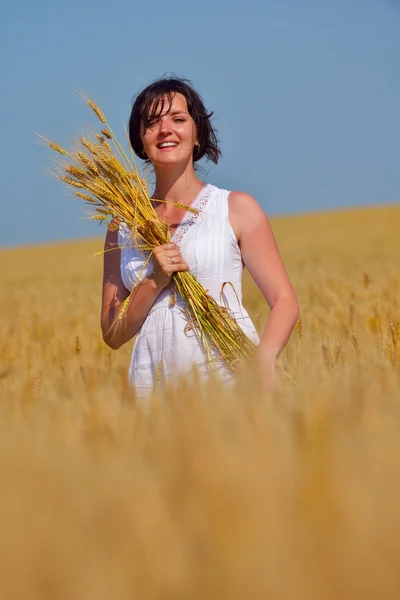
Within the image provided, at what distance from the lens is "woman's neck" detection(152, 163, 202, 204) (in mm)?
3229

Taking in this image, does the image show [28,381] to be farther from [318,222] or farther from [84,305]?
[318,222]

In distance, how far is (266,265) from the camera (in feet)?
10.0

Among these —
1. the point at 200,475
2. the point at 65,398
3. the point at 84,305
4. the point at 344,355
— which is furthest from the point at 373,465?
the point at 84,305

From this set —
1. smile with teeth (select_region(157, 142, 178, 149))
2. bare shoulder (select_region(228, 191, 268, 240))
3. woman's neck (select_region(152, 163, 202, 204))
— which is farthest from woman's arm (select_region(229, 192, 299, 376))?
smile with teeth (select_region(157, 142, 178, 149))

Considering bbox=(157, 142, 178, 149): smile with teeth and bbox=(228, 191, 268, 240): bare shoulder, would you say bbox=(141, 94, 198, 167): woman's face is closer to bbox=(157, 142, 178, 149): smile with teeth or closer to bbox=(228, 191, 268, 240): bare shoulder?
bbox=(157, 142, 178, 149): smile with teeth

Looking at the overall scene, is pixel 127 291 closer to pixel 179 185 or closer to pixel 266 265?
pixel 179 185

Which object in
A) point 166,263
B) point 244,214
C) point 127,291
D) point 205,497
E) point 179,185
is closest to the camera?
point 205,497

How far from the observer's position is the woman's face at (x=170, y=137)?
3125mm

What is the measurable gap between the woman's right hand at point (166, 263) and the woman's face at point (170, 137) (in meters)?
0.30

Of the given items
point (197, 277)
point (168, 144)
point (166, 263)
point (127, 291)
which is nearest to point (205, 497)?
point (166, 263)

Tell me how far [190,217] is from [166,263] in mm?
261

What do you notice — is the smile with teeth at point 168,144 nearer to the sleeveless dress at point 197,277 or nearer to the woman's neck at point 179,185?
the woman's neck at point 179,185

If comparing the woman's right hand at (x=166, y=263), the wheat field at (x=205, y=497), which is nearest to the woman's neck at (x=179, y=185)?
the woman's right hand at (x=166, y=263)

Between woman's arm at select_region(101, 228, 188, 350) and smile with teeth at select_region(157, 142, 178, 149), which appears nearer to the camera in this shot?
woman's arm at select_region(101, 228, 188, 350)
